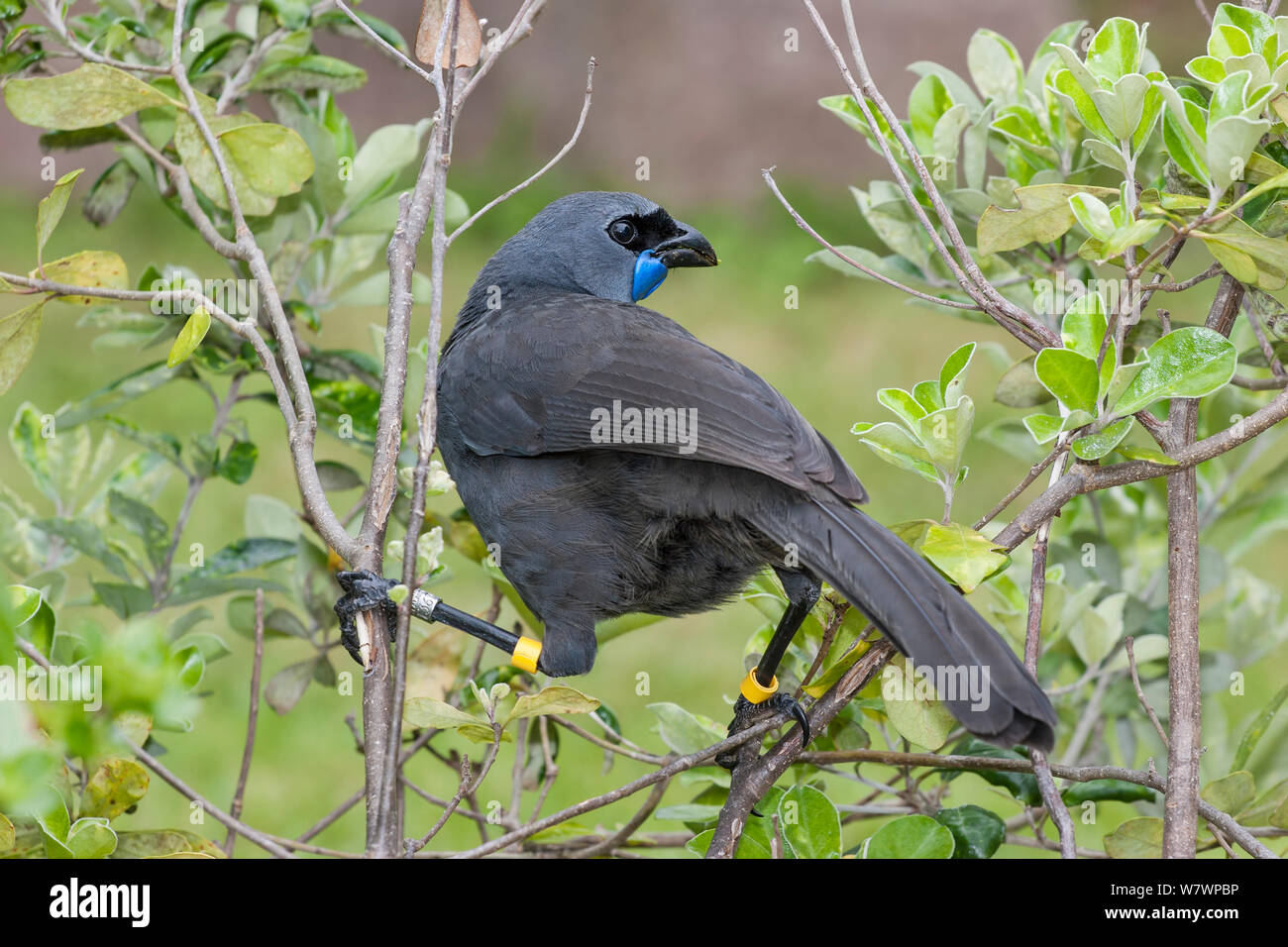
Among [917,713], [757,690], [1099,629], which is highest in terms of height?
[1099,629]

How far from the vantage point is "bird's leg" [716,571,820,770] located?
2.26 m

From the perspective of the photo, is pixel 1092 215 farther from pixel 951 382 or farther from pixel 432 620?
pixel 432 620

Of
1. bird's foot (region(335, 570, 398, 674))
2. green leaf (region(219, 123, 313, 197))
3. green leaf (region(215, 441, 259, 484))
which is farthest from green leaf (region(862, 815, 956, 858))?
green leaf (region(215, 441, 259, 484))

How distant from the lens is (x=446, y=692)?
100 inches

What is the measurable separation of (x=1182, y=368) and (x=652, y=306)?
20.0 feet

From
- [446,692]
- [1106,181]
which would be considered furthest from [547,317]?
[1106,181]

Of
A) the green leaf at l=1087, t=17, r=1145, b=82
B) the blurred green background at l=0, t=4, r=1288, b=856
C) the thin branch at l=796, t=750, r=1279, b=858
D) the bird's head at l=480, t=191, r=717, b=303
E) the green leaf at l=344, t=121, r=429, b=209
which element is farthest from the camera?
the blurred green background at l=0, t=4, r=1288, b=856

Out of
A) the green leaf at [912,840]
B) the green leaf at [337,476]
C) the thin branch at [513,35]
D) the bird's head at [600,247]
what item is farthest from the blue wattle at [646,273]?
the green leaf at [912,840]

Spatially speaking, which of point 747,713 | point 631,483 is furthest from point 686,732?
point 631,483

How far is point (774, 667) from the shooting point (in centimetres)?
234

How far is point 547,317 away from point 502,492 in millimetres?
383

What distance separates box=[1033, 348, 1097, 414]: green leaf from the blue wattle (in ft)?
4.77

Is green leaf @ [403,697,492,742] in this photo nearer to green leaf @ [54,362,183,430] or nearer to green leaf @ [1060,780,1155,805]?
green leaf @ [1060,780,1155,805]

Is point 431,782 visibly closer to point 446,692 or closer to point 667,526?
point 446,692
